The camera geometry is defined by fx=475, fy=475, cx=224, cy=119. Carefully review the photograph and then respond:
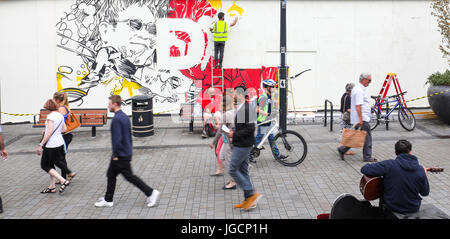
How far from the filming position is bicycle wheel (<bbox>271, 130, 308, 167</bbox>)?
8992mm

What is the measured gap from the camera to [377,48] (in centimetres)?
1498

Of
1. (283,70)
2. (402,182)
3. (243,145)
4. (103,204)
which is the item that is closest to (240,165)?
(243,145)

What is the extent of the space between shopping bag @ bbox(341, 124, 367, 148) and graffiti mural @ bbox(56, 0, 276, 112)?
19.1 ft

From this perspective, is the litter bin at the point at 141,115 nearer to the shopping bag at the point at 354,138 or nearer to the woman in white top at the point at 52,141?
the woman in white top at the point at 52,141

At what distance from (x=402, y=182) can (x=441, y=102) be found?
27.0ft

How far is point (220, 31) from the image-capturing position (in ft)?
46.6

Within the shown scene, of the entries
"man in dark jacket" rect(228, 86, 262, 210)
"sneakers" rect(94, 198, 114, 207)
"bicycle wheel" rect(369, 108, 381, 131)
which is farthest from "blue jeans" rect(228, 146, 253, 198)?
"bicycle wheel" rect(369, 108, 381, 131)

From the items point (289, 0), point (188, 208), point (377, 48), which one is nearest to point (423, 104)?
point (377, 48)

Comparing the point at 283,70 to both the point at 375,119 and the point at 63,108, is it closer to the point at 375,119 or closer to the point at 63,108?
the point at 375,119

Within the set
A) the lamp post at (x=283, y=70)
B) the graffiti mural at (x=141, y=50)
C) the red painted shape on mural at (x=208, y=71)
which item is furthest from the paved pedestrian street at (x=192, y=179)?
the graffiti mural at (x=141, y=50)

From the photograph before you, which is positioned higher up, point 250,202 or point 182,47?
point 182,47

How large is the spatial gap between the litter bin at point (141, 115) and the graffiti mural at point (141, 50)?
2.99 meters

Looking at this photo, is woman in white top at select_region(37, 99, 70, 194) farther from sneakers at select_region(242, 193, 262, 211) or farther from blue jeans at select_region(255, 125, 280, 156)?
blue jeans at select_region(255, 125, 280, 156)

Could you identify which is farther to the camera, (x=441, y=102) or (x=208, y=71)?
(x=208, y=71)
